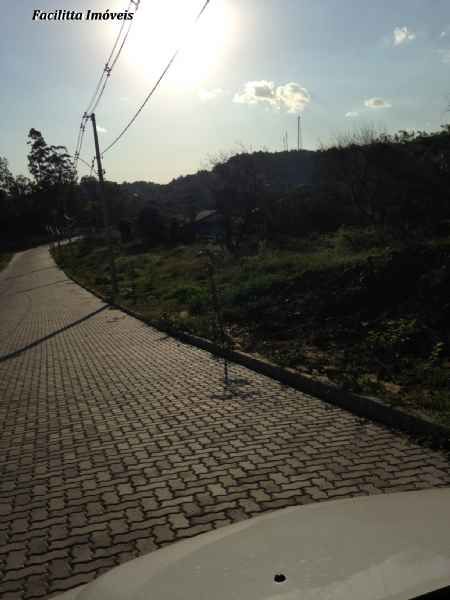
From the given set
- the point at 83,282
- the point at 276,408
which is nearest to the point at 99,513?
the point at 276,408

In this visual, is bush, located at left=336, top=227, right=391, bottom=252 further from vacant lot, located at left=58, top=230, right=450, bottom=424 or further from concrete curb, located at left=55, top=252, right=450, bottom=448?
concrete curb, located at left=55, top=252, right=450, bottom=448

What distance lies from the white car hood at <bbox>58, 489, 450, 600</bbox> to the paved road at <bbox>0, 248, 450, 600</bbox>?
115 centimetres

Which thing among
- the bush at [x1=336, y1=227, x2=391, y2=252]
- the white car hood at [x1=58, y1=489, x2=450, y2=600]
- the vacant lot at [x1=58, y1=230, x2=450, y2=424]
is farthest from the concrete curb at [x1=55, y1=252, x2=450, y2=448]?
the bush at [x1=336, y1=227, x2=391, y2=252]

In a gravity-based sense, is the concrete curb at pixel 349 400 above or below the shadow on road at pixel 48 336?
above

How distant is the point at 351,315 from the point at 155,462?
6299 mm

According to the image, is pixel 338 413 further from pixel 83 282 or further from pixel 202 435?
pixel 83 282

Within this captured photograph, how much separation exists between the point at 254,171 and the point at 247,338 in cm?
2833

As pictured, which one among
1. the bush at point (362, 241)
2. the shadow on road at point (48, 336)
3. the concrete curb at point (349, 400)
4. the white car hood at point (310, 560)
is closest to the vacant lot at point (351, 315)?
the bush at point (362, 241)

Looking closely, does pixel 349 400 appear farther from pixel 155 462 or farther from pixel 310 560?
pixel 310 560

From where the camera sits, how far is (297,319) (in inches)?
444

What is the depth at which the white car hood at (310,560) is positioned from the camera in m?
1.94

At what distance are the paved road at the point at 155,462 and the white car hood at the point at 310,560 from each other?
3.78ft

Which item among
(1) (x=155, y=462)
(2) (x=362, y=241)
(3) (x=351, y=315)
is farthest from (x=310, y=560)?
(2) (x=362, y=241)

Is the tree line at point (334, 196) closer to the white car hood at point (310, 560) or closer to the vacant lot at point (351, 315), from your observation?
the vacant lot at point (351, 315)
